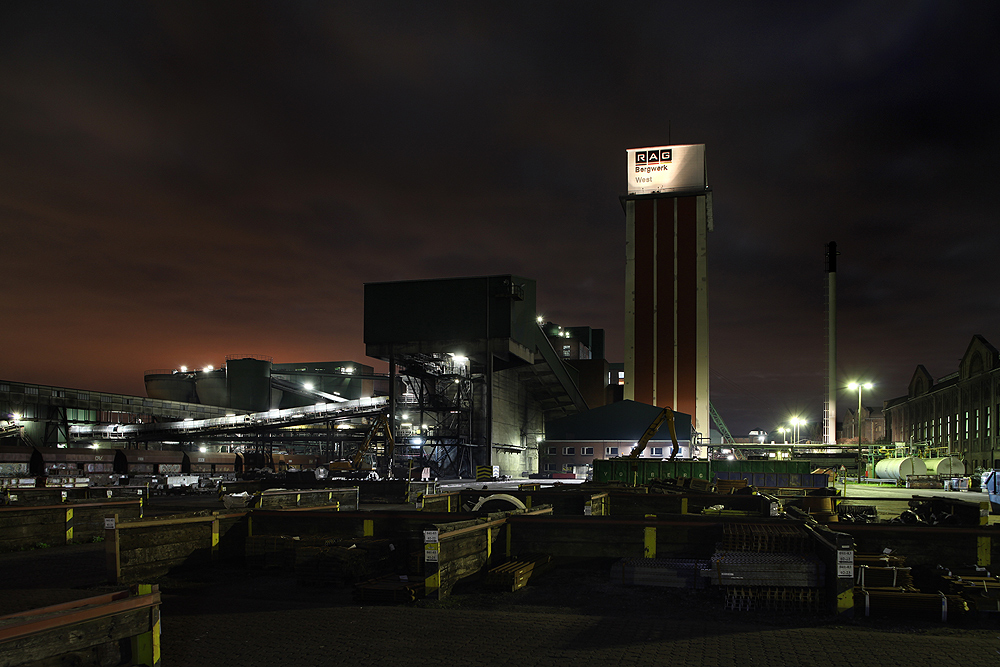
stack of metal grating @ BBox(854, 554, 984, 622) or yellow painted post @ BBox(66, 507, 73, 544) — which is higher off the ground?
stack of metal grating @ BBox(854, 554, 984, 622)

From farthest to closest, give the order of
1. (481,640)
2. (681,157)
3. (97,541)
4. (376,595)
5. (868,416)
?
(868,416) < (681,157) < (97,541) < (376,595) < (481,640)

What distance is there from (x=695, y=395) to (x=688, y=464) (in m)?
27.2

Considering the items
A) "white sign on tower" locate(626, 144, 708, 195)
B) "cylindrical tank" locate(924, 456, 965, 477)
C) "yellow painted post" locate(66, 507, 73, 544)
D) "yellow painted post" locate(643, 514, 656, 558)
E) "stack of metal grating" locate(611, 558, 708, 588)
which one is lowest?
"cylindrical tank" locate(924, 456, 965, 477)

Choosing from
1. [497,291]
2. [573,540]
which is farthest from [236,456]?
[573,540]

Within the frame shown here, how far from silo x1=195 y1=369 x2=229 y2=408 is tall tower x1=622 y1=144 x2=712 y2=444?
5107 cm

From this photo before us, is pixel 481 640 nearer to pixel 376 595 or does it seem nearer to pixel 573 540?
pixel 376 595

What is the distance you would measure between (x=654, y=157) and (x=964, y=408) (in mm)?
43053

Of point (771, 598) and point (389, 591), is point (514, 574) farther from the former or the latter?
point (771, 598)

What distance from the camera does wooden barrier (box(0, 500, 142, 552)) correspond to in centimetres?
1812

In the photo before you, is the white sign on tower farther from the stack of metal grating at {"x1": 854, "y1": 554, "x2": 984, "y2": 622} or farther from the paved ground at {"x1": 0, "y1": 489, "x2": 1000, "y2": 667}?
the paved ground at {"x1": 0, "y1": 489, "x2": 1000, "y2": 667}

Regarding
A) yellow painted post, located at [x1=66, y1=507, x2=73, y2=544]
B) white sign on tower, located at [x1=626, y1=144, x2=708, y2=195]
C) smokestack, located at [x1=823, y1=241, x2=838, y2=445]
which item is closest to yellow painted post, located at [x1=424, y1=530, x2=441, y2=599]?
yellow painted post, located at [x1=66, y1=507, x2=73, y2=544]

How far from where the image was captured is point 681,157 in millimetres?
73875

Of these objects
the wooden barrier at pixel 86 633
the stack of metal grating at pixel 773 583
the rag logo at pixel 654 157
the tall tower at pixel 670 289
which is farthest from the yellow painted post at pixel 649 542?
the rag logo at pixel 654 157

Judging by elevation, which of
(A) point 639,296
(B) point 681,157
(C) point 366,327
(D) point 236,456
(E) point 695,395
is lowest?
(D) point 236,456
